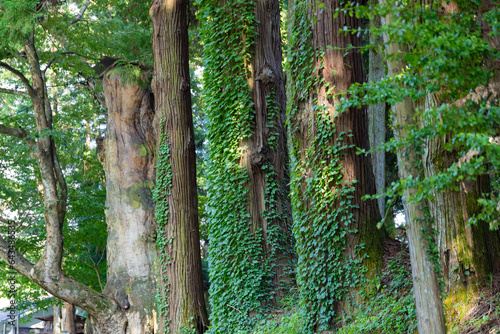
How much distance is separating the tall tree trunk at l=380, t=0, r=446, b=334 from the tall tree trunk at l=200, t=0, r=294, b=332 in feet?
15.0

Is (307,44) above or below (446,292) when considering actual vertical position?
above

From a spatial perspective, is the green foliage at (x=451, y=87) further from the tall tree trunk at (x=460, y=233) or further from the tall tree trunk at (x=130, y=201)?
the tall tree trunk at (x=130, y=201)

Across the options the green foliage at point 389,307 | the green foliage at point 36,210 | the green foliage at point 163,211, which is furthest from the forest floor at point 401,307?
the green foliage at point 36,210

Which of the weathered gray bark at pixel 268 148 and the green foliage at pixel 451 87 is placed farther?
the weathered gray bark at pixel 268 148

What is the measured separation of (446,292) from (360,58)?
3.42 m

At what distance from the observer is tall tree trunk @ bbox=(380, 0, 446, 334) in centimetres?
424

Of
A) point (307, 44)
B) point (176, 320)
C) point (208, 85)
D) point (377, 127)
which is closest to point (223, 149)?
point (208, 85)

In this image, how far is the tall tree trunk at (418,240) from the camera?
13.9 feet

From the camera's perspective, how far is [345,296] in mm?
6438

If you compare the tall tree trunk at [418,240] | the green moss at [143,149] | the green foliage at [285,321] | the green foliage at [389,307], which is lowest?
the green foliage at [285,321]

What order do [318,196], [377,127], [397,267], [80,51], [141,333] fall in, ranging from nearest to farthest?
[397,267] < [318,196] < [141,333] < [377,127] < [80,51]

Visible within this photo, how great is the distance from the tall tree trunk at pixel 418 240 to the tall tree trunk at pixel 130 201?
7659mm

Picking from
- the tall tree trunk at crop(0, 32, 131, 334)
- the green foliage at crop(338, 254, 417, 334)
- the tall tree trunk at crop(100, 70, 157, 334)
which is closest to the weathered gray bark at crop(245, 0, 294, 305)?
the green foliage at crop(338, 254, 417, 334)

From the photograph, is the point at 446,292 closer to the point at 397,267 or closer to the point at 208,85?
the point at 397,267
